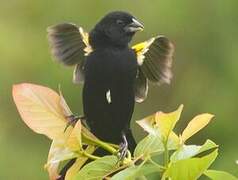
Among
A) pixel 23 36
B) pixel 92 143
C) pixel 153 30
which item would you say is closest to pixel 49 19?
pixel 23 36

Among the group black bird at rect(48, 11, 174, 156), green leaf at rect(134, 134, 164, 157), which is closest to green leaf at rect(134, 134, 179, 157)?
green leaf at rect(134, 134, 164, 157)

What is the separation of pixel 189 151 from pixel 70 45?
0.96m

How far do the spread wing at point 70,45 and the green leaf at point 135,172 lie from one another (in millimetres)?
943

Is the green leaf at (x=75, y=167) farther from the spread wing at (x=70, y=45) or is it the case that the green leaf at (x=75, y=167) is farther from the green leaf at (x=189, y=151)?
the spread wing at (x=70, y=45)

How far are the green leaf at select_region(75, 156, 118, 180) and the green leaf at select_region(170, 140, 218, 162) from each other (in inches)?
4.2

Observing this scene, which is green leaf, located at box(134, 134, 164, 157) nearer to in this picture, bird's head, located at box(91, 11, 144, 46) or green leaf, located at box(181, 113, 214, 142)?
green leaf, located at box(181, 113, 214, 142)

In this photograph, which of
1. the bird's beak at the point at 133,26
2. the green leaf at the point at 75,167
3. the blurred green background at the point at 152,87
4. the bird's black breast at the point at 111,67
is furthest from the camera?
the blurred green background at the point at 152,87

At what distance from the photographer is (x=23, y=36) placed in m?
6.39

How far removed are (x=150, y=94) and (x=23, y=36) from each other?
1232mm

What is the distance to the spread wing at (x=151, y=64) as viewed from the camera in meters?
2.34

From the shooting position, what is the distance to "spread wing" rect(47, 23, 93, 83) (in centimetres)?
234

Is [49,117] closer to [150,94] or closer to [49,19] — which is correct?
[150,94]

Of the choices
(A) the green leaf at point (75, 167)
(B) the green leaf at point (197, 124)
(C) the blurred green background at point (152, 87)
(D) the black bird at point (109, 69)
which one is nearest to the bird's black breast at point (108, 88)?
(D) the black bird at point (109, 69)

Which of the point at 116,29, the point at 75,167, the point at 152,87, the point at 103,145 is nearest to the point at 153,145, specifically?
the point at 103,145
